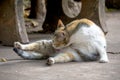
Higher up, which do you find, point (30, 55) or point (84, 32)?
point (84, 32)

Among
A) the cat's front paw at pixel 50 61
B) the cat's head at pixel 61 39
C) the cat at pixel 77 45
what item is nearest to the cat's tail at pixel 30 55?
the cat at pixel 77 45

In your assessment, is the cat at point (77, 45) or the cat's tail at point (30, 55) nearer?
the cat at point (77, 45)

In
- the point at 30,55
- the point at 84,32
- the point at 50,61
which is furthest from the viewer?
the point at 30,55

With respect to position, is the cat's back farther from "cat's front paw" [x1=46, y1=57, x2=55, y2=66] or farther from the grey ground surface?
"cat's front paw" [x1=46, y1=57, x2=55, y2=66]

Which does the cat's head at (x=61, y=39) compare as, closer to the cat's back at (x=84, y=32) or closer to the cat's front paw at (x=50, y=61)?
the cat's back at (x=84, y=32)

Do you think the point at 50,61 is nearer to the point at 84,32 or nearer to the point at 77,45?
the point at 77,45

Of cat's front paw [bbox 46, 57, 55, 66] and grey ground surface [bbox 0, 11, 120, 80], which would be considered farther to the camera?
cat's front paw [bbox 46, 57, 55, 66]

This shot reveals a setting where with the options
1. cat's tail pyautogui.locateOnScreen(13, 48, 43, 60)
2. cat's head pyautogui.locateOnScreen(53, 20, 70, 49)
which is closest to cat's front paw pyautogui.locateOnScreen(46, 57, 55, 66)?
cat's head pyautogui.locateOnScreen(53, 20, 70, 49)

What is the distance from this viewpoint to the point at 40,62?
17.3 ft

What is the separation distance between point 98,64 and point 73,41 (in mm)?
431

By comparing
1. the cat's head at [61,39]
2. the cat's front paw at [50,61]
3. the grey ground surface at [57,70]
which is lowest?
the grey ground surface at [57,70]

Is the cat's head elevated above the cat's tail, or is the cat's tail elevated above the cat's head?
the cat's head

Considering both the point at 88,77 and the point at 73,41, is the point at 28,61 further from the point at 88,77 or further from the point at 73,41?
the point at 88,77

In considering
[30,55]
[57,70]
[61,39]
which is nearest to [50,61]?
[57,70]
